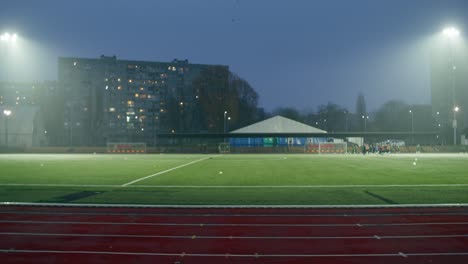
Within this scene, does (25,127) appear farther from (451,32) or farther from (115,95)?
(451,32)

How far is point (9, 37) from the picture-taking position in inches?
1923

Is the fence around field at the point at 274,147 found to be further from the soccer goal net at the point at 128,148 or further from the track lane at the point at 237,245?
the track lane at the point at 237,245

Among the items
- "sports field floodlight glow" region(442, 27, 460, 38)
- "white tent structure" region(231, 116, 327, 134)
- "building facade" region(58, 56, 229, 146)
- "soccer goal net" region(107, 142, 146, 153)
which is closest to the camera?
"sports field floodlight glow" region(442, 27, 460, 38)

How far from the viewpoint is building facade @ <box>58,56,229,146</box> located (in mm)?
122812

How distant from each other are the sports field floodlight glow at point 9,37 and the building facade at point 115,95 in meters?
68.4

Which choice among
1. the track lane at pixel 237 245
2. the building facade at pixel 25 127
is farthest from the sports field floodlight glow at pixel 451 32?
the building facade at pixel 25 127

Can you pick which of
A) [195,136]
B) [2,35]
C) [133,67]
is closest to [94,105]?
[133,67]

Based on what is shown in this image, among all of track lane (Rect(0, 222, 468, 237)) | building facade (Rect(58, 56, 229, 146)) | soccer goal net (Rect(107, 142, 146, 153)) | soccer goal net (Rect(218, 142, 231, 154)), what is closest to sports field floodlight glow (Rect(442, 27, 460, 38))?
soccer goal net (Rect(218, 142, 231, 154))

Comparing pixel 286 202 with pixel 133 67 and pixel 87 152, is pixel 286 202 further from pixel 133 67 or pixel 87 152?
pixel 133 67

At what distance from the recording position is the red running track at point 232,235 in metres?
9.05

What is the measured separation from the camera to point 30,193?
63.8ft

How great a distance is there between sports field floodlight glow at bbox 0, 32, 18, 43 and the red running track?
132ft

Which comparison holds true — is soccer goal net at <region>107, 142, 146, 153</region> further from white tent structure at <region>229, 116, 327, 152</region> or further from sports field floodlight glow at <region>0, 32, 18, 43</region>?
sports field floodlight glow at <region>0, 32, 18, 43</region>

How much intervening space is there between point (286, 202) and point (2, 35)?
45.2 meters
